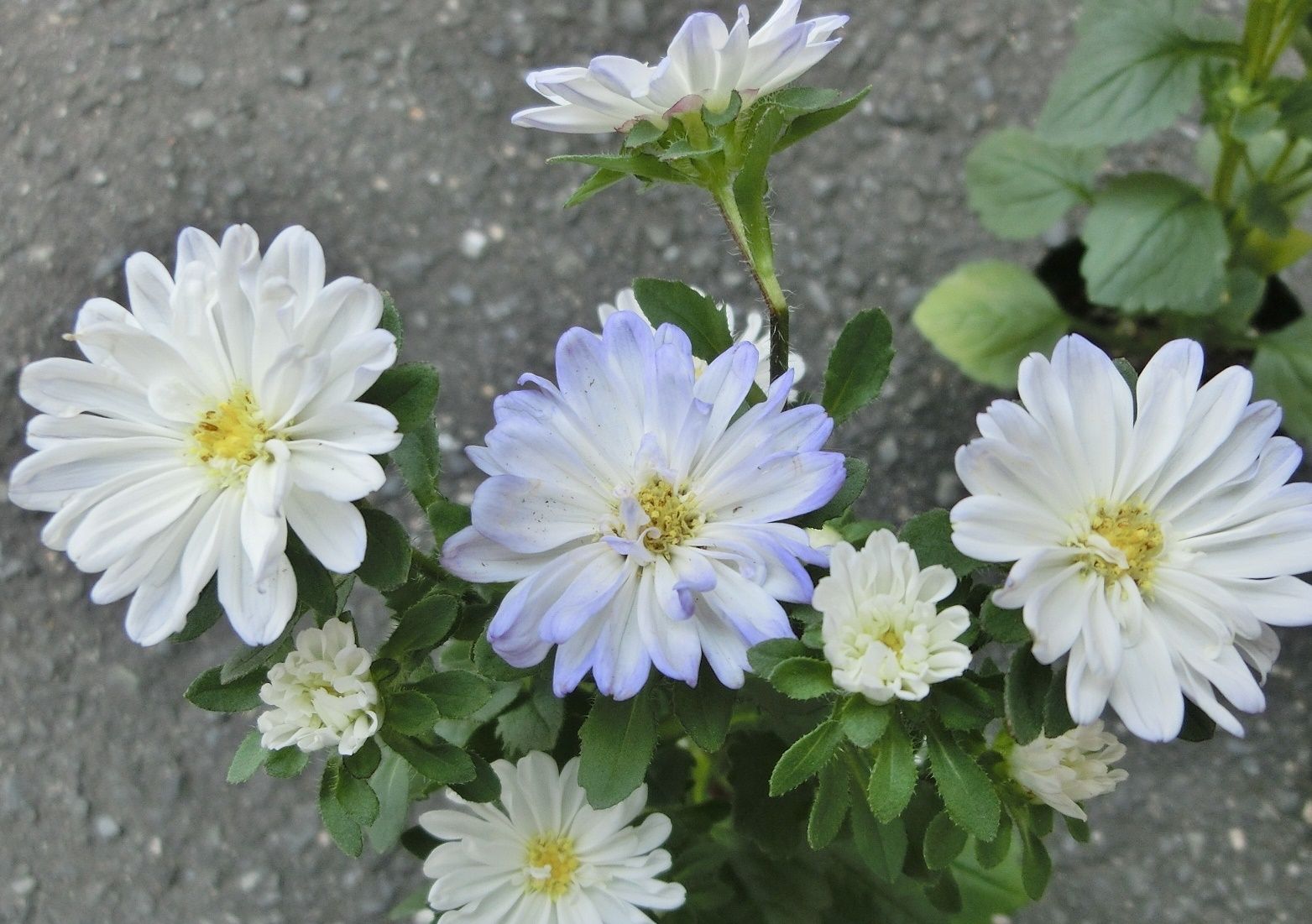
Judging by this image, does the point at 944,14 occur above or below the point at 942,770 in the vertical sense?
below

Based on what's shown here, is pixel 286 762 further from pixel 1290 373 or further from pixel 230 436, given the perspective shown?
pixel 1290 373

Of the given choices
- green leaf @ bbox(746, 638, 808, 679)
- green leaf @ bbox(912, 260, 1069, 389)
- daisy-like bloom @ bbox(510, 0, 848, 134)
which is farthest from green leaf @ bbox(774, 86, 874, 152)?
green leaf @ bbox(912, 260, 1069, 389)

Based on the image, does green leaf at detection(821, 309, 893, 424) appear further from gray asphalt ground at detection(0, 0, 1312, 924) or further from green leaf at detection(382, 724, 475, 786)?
gray asphalt ground at detection(0, 0, 1312, 924)

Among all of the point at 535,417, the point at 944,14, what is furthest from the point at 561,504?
the point at 944,14

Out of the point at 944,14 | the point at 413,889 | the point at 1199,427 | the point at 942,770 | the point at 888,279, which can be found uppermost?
the point at 1199,427

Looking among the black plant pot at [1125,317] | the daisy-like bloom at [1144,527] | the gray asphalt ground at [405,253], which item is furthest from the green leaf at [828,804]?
the black plant pot at [1125,317]

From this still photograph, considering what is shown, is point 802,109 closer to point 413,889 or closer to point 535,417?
point 535,417
